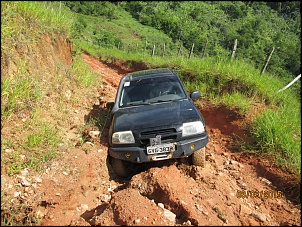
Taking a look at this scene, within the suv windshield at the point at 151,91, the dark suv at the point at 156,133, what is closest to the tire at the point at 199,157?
the dark suv at the point at 156,133

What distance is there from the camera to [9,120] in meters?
3.67

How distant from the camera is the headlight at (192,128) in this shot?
329 cm

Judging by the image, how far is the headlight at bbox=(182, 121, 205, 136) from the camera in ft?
10.8

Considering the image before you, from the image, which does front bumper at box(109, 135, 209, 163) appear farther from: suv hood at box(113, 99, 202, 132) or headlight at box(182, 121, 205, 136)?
suv hood at box(113, 99, 202, 132)

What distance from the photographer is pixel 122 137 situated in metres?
3.35

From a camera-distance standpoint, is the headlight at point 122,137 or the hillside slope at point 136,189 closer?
the hillside slope at point 136,189

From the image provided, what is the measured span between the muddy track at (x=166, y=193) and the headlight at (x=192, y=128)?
21.9 inches

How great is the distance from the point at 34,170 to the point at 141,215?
168cm

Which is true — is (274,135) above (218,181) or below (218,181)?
above

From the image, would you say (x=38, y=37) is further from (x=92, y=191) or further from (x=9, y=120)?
(x=92, y=191)

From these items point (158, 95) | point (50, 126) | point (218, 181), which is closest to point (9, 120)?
point (50, 126)

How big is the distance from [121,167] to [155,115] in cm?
94

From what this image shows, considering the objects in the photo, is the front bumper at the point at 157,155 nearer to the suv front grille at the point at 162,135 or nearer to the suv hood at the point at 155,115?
the suv front grille at the point at 162,135

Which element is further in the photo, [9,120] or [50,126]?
[50,126]
